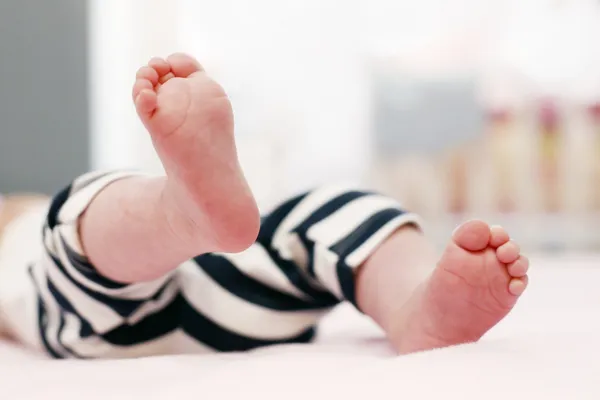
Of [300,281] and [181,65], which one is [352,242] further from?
[181,65]

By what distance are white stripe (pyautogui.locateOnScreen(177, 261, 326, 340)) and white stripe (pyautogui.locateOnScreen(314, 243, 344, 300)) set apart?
2.1 inches

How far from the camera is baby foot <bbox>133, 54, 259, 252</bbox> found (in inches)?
20.5

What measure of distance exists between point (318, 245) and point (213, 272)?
0.11 m

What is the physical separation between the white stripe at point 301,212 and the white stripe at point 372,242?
83 mm

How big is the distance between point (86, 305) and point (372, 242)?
10.4 inches

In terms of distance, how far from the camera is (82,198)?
646 mm

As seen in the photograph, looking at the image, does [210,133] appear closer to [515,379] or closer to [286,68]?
[515,379]

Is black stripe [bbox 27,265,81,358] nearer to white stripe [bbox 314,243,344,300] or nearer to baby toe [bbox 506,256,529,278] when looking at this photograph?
white stripe [bbox 314,243,344,300]

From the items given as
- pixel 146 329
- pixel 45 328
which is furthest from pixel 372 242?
pixel 45 328

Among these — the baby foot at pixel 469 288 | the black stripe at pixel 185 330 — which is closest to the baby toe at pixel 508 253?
the baby foot at pixel 469 288

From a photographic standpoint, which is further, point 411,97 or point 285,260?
point 411,97

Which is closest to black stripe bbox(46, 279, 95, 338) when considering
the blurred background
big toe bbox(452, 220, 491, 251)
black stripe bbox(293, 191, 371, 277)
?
black stripe bbox(293, 191, 371, 277)

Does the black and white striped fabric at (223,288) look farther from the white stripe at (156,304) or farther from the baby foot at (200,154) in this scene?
the baby foot at (200,154)

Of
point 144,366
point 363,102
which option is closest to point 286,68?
point 363,102
